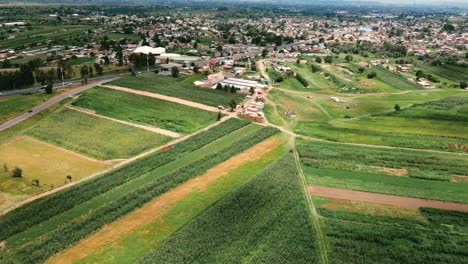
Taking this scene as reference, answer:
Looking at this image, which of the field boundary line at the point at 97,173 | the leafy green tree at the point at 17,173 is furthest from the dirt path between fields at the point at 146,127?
the leafy green tree at the point at 17,173

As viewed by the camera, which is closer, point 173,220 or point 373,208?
point 173,220

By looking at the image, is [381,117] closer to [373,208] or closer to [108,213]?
[373,208]

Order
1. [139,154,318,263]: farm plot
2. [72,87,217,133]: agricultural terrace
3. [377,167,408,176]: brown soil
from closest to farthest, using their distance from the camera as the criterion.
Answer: [139,154,318,263]: farm plot → [377,167,408,176]: brown soil → [72,87,217,133]: agricultural terrace

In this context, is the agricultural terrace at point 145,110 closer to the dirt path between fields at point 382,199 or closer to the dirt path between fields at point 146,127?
the dirt path between fields at point 146,127

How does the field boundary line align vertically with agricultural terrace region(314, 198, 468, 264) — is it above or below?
below

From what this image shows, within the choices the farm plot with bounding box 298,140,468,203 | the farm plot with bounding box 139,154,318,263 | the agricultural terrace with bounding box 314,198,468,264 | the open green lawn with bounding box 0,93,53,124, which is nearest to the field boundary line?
the farm plot with bounding box 139,154,318,263

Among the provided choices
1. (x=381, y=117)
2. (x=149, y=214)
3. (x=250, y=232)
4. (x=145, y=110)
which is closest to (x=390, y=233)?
(x=250, y=232)

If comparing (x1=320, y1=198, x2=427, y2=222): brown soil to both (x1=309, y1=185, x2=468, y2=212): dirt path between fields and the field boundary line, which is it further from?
the field boundary line
